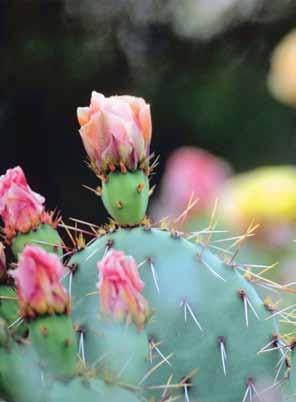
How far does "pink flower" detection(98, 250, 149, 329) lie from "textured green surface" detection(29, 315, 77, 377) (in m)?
0.04

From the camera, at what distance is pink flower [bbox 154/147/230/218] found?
8.43 ft

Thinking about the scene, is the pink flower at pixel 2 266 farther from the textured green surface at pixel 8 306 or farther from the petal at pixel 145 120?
the petal at pixel 145 120

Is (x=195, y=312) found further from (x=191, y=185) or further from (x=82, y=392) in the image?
(x=191, y=185)

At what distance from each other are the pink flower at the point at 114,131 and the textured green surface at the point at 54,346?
279 millimetres

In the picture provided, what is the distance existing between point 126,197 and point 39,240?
97mm

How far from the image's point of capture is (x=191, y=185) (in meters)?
2.62

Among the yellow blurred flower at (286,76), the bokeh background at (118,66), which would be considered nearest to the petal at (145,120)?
the yellow blurred flower at (286,76)

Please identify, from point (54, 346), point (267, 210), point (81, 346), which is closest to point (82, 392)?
point (54, 346)

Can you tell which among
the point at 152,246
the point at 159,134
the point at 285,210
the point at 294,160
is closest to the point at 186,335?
the point at 152,246

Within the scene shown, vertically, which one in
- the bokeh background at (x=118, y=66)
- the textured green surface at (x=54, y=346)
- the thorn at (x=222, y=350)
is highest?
the textured green surface at (x=54, y=346)

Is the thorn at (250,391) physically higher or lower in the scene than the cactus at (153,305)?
lower

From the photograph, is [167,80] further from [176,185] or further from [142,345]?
[142,345]

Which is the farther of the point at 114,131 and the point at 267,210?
the point at 267,210

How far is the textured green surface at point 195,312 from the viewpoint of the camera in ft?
4.45
